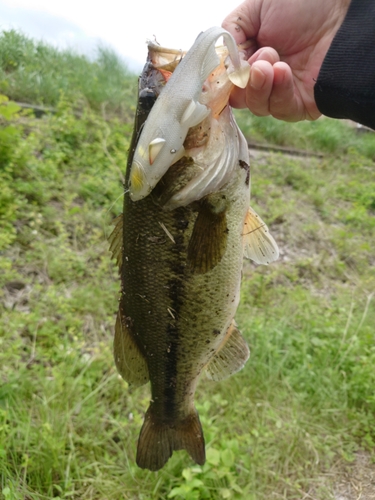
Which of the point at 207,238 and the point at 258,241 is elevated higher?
the point at 207,238

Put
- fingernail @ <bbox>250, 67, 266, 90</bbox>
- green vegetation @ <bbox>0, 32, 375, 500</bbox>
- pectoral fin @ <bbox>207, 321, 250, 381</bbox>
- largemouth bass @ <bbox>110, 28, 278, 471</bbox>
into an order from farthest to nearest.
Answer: green vegetation @ <bbox>0, 32, 375, 500</bbox>
pectoral fin @ <bbox>207, 321, 250, 381</bbox>
fingernail @ <bbox>250, 67, 266, 90</bbox>
largemouth bass @ <bbox>110, 28, 278, 471</bbox>

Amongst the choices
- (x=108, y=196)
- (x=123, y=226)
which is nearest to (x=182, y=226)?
(x=123, y=226)

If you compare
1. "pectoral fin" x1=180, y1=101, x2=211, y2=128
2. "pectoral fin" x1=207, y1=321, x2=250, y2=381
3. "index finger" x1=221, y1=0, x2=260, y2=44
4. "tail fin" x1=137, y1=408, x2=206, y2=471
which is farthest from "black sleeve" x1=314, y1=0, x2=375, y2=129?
"tail fin" x1=137, y1=408, x2=206, y2=471

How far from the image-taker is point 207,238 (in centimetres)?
140

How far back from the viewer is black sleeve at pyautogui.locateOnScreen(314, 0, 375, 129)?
1598 millimetres

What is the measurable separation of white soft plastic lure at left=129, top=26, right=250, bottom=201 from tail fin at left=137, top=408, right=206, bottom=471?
1.26 metres

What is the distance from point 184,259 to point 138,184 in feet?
1.21

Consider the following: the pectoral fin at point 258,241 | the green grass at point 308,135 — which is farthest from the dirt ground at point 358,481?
the green grass at point 308,135

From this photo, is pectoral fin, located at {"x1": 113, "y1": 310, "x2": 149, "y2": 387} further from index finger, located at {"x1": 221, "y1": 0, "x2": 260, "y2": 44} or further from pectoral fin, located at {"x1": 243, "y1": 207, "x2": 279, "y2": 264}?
index finger, located at {"x1": 221, "y1": 0, "x2": 260, "y2": 44}

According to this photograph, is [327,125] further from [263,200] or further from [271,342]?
[271,342]

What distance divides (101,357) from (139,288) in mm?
1768

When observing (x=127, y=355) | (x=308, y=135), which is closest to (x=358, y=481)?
(x=127, y=355)

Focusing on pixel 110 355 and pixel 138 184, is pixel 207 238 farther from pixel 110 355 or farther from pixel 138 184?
pixel 110 355

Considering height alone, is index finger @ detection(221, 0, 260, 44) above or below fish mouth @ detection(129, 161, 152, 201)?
above
